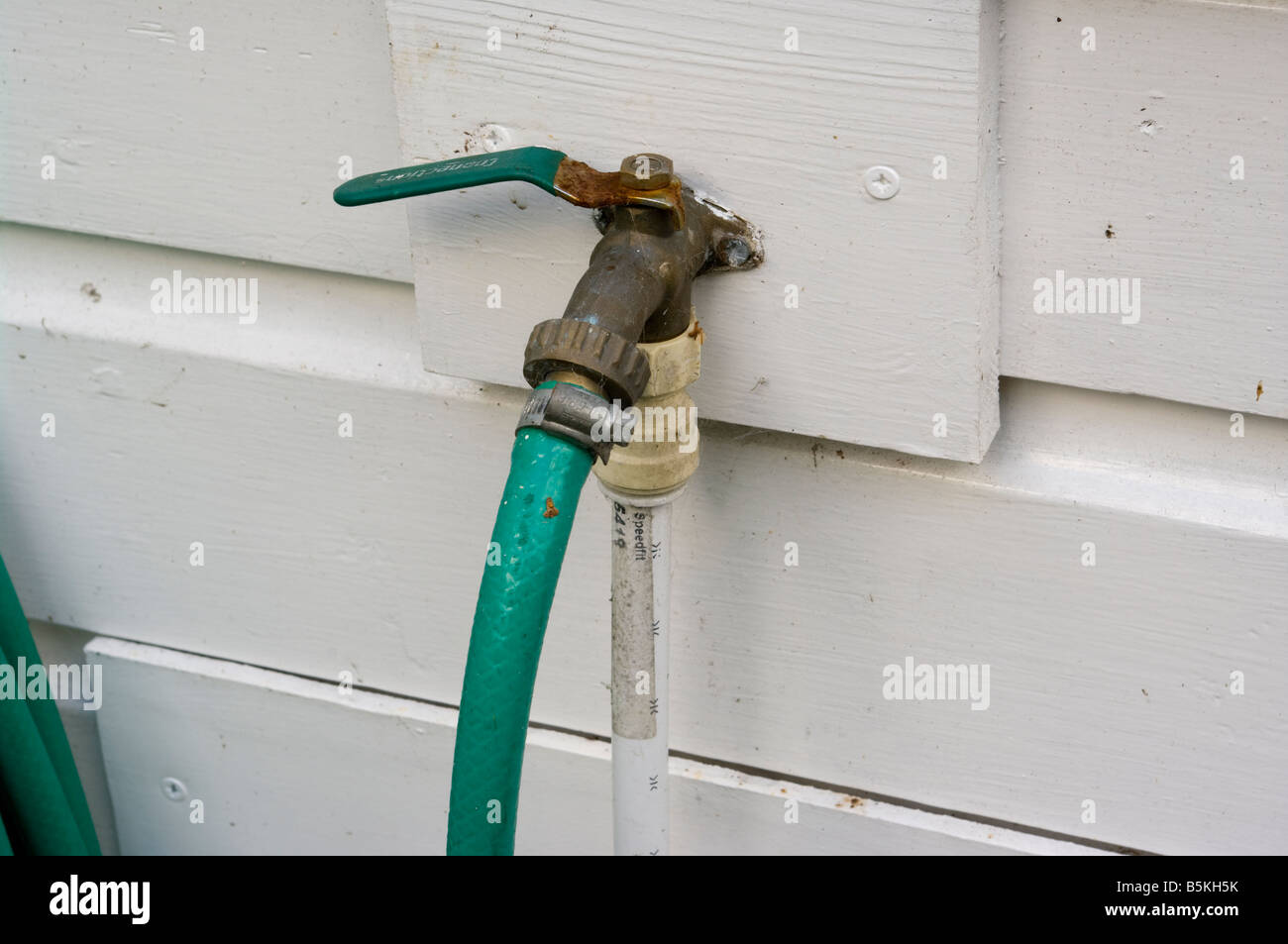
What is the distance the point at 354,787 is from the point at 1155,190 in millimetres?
729

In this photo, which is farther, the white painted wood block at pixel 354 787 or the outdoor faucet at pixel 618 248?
the white painted wood block at pixel 354 787

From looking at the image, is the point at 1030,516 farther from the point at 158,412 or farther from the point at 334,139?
the point at 158,412

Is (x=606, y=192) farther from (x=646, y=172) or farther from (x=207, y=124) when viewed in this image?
(x=207, y=124)

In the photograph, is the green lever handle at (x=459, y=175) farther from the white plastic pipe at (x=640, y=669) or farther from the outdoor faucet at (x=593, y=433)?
the white plastic pipe at (x=640, y=669)

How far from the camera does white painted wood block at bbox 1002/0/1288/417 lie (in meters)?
0.61

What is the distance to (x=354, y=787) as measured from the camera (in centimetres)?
102

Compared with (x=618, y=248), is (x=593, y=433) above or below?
below

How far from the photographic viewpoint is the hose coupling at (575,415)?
1.95 feet

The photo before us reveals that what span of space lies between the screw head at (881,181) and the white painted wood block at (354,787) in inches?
17.0

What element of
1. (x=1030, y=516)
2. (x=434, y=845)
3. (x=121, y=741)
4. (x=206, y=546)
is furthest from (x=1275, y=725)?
(x=121, y=741)

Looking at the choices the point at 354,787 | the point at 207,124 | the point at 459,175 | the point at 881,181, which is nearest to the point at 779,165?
the point at 881,181

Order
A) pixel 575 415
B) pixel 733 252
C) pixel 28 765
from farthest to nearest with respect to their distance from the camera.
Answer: pixel 28 765, pixel 733 252, pixel 575 415

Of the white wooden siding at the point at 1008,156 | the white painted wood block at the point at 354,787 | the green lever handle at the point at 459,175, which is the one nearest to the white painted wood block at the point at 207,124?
the white wooden siding at the point at 1008,156

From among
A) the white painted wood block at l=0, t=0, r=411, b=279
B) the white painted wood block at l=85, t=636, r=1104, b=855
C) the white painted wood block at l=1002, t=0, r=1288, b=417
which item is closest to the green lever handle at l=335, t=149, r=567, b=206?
the white painted wood block at l=0, t=0, r=411, b=279
